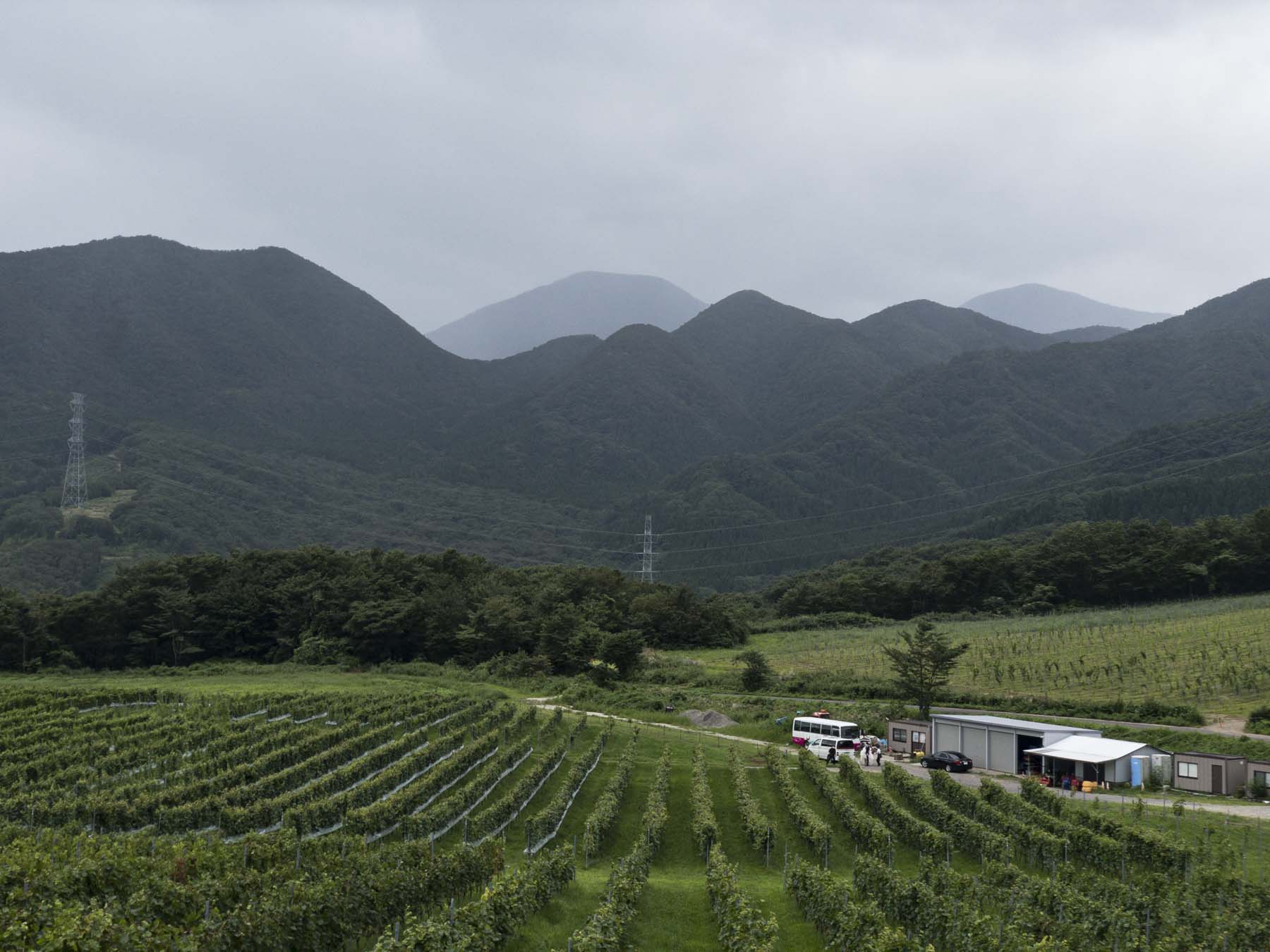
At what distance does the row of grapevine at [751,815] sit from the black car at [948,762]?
7758mm

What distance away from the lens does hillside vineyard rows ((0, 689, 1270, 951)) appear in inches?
599

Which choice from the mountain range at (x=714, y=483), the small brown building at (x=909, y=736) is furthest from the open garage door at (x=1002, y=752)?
the mountain range at (x=714, y=483)

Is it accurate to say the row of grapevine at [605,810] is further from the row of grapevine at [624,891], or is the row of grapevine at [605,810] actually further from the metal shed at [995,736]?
the metal shed at [995,736]

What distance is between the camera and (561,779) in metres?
30.2

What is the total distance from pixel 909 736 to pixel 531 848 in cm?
2111

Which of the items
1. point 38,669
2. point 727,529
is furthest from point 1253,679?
point 727,529

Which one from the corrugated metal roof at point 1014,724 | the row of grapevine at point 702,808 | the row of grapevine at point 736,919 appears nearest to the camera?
the row of grapevine at point 736,919

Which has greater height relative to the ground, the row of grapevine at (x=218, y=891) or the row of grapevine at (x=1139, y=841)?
the row of grapevine at (x=218, y=891)

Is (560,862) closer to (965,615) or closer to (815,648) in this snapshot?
(815,648)

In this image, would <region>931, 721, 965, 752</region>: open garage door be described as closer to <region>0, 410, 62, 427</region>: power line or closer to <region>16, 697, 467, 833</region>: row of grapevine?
<region>16, 697, 467, 833</region>: row of grapevine

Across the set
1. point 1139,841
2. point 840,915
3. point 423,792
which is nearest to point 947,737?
point 1139,841

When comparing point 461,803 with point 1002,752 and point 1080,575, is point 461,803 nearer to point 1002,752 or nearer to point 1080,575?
point 1002,752

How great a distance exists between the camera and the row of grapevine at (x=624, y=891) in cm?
1474

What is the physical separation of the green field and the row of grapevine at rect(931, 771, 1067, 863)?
18134 millimetres
